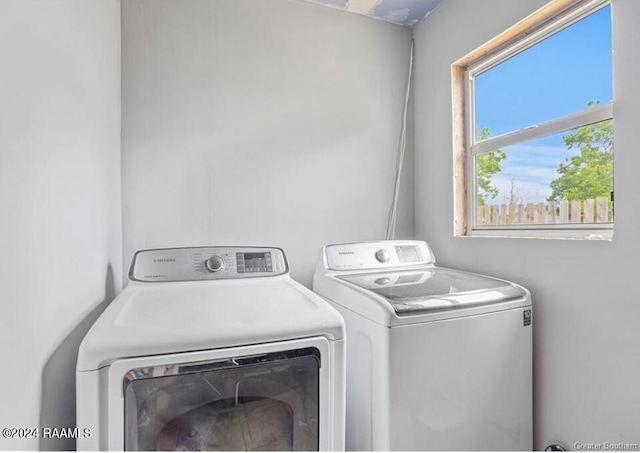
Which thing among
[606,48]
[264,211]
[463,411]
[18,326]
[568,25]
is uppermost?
[568,25]

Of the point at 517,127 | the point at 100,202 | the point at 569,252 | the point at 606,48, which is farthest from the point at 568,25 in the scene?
the point at 100,202

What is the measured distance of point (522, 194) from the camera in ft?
5.03

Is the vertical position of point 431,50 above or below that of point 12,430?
above

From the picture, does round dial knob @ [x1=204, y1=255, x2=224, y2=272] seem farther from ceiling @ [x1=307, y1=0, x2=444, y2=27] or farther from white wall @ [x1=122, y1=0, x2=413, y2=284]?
ceiling @ [x1=307, y1=0, x2=444, y2=27]

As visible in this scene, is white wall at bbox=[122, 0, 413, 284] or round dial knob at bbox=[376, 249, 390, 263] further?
round dial knob at bbox=[376, 249, 390, 263]

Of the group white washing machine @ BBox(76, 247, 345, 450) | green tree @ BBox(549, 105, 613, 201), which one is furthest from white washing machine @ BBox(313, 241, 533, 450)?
green tree @ BBox(549, 105, 613, 201)

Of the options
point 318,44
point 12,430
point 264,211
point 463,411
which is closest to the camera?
point 12,430

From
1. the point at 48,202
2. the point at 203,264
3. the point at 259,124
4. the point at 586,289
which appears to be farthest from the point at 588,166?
→ the point at 48,202

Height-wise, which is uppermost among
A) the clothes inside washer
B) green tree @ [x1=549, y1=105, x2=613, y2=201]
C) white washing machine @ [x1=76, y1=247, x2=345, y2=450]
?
green tree @ [x1=549, y1=105, x2=613, y2=201]

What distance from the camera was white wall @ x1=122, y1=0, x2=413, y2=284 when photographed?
1560 millimetres

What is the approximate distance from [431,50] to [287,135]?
106 centimetres

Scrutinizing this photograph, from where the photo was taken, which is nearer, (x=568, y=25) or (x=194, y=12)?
(x=568, y=25)

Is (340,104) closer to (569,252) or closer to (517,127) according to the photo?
(517,127)

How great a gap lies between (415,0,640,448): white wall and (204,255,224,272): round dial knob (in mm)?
1275
